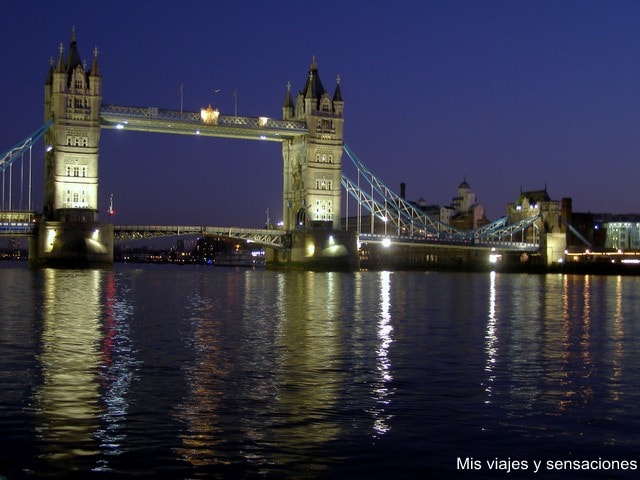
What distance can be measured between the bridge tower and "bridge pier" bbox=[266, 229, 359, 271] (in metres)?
19.0

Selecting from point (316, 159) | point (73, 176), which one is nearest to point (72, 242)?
point (73, 176)

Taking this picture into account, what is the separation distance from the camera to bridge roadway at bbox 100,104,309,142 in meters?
83.0

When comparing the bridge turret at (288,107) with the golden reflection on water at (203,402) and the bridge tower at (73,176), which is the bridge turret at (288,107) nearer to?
the bridge tower at (73,176)

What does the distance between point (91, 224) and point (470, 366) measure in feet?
210

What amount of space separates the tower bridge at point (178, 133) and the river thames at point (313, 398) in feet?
171

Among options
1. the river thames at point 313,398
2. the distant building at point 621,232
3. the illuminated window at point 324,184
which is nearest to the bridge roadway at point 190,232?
the illuminated window at point 324,184

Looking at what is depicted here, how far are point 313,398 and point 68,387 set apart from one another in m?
3.98

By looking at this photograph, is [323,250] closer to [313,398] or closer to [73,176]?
[73,176]

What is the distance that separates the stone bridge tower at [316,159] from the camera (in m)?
94.8

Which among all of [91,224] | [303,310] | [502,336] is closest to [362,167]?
[91,224]

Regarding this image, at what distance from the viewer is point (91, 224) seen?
8031cm

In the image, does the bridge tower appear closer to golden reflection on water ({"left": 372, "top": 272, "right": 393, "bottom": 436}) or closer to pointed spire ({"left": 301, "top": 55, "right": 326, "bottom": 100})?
pointed spire ({"left": 301, "top": 55, "right": 326, "bottom": 100})

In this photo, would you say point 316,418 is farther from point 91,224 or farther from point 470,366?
point 91,224

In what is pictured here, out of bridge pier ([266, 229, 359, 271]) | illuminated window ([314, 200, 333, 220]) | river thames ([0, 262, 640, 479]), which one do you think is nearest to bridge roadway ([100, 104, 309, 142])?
illuminated window ([314, 200, 333, 220])
